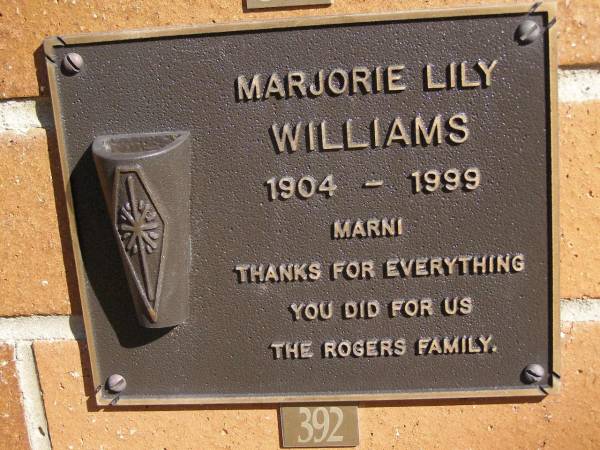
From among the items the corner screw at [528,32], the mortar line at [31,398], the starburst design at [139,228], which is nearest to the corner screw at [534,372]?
the corner screw at [528,32]

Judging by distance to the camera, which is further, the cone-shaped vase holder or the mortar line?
the mortar line

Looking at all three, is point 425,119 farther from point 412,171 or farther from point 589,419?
point 589,419

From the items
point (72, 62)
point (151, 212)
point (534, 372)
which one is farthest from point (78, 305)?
point (534, 372)

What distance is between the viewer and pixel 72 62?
75 cm

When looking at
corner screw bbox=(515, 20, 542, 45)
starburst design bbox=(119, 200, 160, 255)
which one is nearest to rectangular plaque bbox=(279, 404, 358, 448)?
starburst design bbox=(119, 200, 160, 255)

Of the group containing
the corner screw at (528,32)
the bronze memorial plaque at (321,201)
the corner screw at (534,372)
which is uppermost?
the corner screw at (528,32)

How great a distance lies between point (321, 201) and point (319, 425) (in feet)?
1.24

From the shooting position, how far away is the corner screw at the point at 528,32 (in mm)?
696

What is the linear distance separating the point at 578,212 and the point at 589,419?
336mm

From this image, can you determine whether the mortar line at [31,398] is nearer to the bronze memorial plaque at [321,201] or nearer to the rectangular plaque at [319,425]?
the bronze memorial plaque at [321,201]

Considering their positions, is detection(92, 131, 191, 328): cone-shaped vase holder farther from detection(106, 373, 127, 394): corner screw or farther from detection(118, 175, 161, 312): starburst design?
detection(106, 373, 127, 394): corner screw

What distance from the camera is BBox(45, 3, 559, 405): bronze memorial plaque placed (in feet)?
2.36

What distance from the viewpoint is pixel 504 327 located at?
2.57 ft

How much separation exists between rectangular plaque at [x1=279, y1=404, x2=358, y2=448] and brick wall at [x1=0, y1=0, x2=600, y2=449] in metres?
0.02
